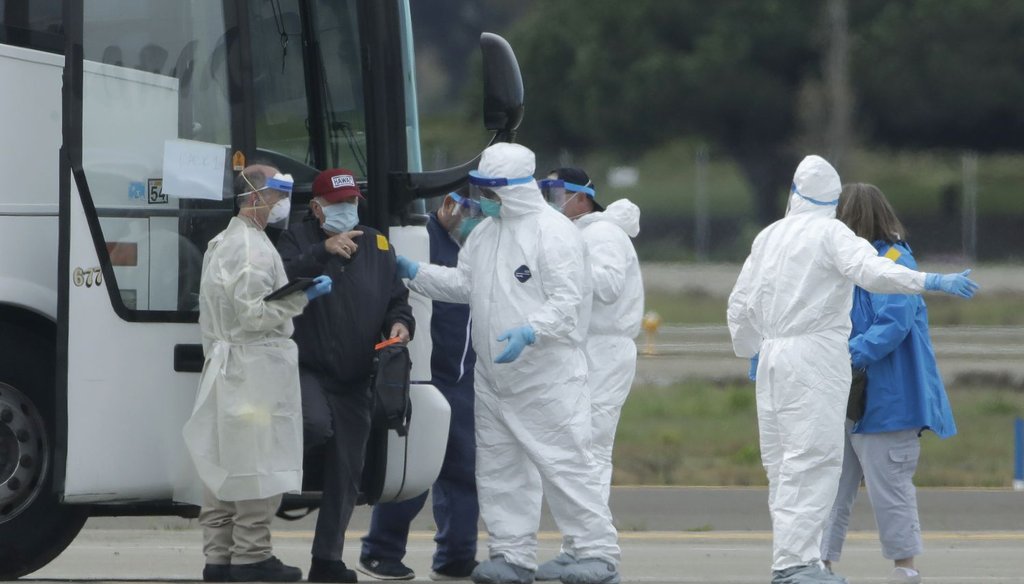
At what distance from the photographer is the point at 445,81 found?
1941 inches

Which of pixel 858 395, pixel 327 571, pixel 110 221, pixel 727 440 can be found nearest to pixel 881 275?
pixel 858 395

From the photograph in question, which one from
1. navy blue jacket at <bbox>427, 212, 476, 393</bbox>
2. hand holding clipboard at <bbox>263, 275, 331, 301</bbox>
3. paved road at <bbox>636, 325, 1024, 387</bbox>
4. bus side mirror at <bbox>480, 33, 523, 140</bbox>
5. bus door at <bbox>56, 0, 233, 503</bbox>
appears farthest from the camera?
paved road at <bbox>636, 325, 1024, 387</bbox>

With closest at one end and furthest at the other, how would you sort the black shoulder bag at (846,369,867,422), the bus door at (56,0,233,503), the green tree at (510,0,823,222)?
the bus door at (56,0,233,503), the black shoulder bag at (846,369,867,422), the green tree at (510,0,823,222)

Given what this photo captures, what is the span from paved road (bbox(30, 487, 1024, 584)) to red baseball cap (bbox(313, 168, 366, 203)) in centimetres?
199

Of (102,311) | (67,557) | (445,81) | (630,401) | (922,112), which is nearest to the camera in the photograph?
(102,311)

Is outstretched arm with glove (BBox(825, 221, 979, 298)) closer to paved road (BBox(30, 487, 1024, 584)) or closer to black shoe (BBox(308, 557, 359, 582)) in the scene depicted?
paved road (BBox(30, 487, 1024, 584))

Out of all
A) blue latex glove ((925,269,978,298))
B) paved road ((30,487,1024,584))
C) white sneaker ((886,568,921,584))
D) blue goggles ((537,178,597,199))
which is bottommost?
paved road ((30,487,1024,584))

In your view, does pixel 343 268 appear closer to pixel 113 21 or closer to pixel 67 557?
pixel 113 21

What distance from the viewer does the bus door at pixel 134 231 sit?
710cm

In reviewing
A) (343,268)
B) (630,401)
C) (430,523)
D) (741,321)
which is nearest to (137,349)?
(343,268)

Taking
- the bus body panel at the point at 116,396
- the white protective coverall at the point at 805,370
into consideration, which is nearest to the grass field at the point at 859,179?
the white protective coverall at the point at 805,370

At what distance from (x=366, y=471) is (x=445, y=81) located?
138 feet

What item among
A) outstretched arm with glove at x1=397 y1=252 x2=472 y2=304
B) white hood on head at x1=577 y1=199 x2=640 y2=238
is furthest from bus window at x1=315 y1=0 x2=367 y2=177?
white hood on head at x1=577 y1=199 x2=640 y2=238

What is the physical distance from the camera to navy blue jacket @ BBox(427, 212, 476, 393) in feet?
27.0
